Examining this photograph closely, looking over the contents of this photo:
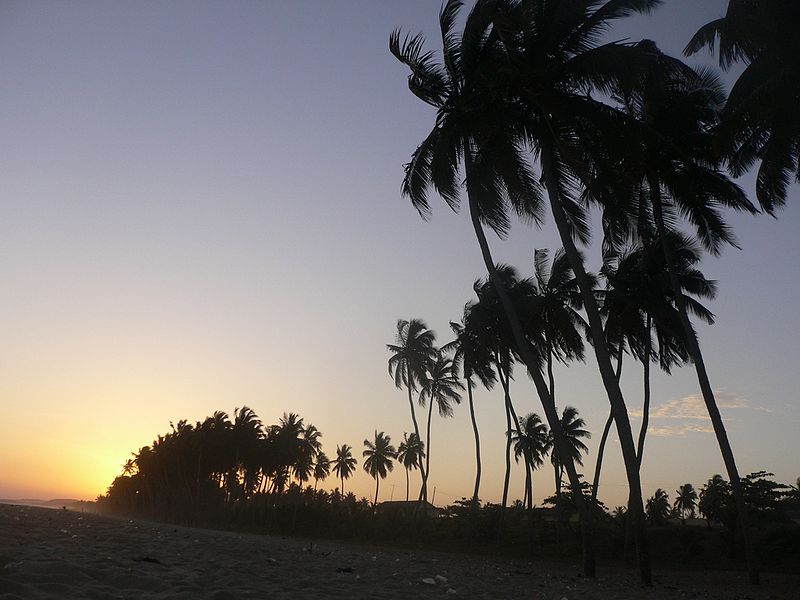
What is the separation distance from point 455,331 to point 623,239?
71.3ft

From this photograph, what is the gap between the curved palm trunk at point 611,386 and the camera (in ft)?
48.4

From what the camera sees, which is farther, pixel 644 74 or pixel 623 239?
pixel 623 239

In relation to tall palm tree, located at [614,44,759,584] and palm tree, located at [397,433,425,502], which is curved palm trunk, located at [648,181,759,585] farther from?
palm tree, located at [397,433,425,502]

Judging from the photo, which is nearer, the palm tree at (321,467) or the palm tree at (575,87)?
the palm tree at (575,87)

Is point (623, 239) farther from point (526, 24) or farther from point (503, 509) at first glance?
point (503, 509)

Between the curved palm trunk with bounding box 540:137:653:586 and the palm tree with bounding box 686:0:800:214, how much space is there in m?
4.42

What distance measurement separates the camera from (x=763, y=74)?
47.5 feet

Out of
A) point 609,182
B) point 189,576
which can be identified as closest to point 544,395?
point 609,182

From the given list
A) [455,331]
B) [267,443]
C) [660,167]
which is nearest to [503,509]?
[455,331]

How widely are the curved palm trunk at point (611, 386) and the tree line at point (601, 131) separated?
0.04 m

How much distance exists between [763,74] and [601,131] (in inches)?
152

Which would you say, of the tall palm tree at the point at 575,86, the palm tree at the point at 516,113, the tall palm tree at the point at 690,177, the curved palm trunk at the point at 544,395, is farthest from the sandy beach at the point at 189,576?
the tall palm tree at the point at 690,177

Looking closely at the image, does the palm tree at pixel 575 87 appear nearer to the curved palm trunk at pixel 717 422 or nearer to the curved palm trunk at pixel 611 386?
the curved palm trunk at pixel 611 386

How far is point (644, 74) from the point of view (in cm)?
1522
